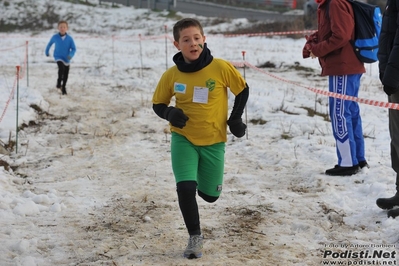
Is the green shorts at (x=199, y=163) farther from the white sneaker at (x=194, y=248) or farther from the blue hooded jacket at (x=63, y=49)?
the blue hooded jacket at (x=63, y=49)

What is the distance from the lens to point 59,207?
521 centimetres

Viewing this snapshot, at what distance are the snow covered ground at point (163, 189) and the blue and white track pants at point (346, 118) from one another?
0.28 metres

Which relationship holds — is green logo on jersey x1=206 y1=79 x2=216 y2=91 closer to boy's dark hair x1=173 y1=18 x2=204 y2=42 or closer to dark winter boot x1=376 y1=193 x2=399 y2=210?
boy's dark hair x1=173 y1=18 x2=204 y2=42

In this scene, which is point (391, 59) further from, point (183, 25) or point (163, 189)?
point (163, 189)

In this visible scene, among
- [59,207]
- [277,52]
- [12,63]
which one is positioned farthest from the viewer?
[277,52]

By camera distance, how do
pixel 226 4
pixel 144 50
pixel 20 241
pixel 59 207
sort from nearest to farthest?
pixel 20 241 → pixel 59 207 → pixel 144 50 → pixel 226 4

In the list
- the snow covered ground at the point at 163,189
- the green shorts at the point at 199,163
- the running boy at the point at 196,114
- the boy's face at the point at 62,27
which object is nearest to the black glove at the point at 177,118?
the running boy at the point at 196,114

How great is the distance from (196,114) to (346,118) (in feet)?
7.84

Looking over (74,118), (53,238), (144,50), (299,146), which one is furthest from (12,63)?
(53,238)

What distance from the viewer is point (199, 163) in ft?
14.1

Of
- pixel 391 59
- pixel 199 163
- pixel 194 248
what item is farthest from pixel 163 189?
pixel 391 59

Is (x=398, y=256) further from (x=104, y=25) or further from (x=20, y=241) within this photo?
(x=104, y=25)

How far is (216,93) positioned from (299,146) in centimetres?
347

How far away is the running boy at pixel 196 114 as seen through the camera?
13.4ft
